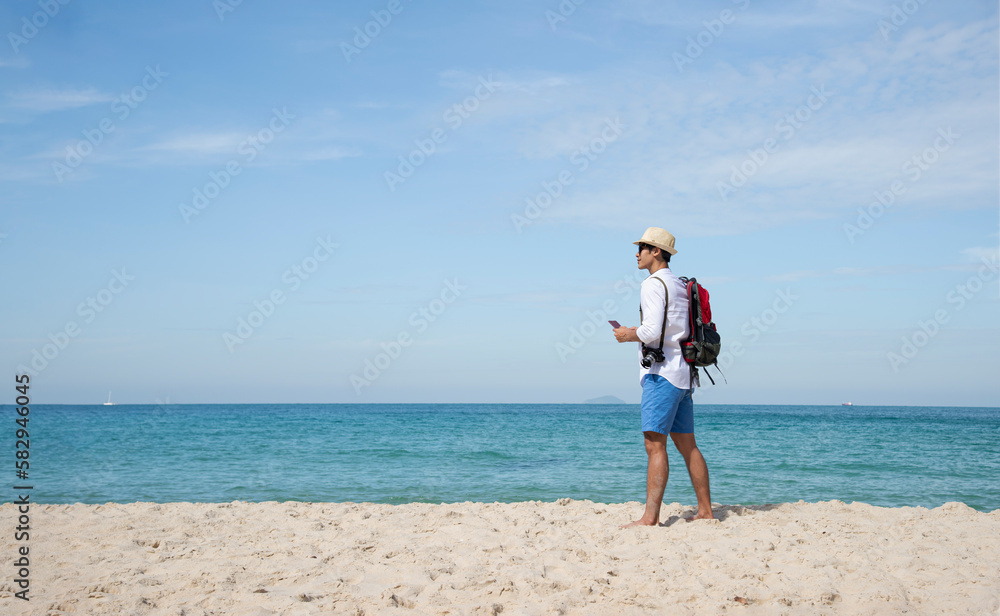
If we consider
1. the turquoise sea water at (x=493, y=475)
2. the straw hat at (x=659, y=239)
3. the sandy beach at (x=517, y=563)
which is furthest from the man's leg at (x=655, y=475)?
the turquoise sea water at (x=493, y=475)

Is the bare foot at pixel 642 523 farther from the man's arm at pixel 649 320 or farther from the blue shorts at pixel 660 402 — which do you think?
the man's arm at pixel 649 320

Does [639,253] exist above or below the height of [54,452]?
above

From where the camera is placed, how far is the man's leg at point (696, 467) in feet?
15.0

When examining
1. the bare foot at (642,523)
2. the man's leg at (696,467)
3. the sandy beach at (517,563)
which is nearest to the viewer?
the sandy beach at (517,563)

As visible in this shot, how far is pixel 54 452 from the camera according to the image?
15.5 meters

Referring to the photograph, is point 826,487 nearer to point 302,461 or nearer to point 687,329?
point 687,329

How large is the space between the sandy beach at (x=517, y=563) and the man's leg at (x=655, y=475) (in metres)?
0.16

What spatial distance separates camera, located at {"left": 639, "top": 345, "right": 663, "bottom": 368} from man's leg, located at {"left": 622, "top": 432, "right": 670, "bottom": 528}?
488 mm

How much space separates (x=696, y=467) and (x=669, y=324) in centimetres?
110

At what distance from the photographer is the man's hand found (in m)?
4.38

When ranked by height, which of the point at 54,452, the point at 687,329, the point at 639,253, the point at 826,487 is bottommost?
the point at 54,452

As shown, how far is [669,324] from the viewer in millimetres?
4379

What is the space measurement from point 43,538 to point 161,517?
83cm

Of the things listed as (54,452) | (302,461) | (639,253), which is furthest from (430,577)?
(54,452)
